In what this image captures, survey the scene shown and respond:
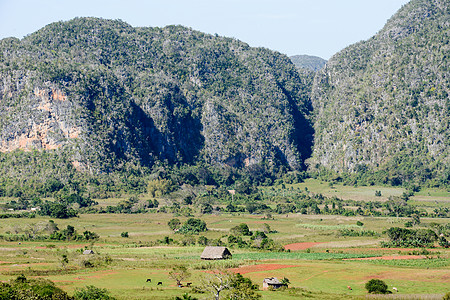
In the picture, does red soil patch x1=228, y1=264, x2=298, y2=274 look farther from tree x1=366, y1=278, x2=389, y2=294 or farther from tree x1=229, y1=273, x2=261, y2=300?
tree x1=229, y1=273, x2=261, y2=300

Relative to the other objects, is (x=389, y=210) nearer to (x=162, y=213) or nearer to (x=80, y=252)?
(x=162, y=213)

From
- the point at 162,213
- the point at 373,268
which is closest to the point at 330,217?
the point at 162,213

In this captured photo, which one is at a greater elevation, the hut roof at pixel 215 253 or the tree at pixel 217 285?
the tree at pixel 217 285

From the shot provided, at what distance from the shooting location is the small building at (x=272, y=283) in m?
70.6

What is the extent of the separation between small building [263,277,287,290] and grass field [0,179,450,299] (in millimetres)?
1741

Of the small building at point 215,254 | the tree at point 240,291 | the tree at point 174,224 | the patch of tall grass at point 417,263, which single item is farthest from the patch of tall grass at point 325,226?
the tree at point 240,291

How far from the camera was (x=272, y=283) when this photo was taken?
2781 inches

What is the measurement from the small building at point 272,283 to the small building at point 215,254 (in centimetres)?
2263

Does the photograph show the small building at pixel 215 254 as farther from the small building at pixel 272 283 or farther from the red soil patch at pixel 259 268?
the small building at pixel 272 283

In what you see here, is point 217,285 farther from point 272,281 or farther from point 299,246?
point 299,246

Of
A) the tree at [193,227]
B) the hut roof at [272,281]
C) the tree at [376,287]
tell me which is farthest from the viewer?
the tree at [193,227]

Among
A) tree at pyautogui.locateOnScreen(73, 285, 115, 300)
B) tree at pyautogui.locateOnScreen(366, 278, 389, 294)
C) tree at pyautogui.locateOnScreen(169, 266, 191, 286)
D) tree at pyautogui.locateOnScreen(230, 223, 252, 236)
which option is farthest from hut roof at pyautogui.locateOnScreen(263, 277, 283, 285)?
tree at pyautogui.locateOnScreen(230, 223, 252, 236)

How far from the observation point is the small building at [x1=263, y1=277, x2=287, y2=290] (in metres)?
70.6

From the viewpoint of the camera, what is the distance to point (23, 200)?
553 feet
